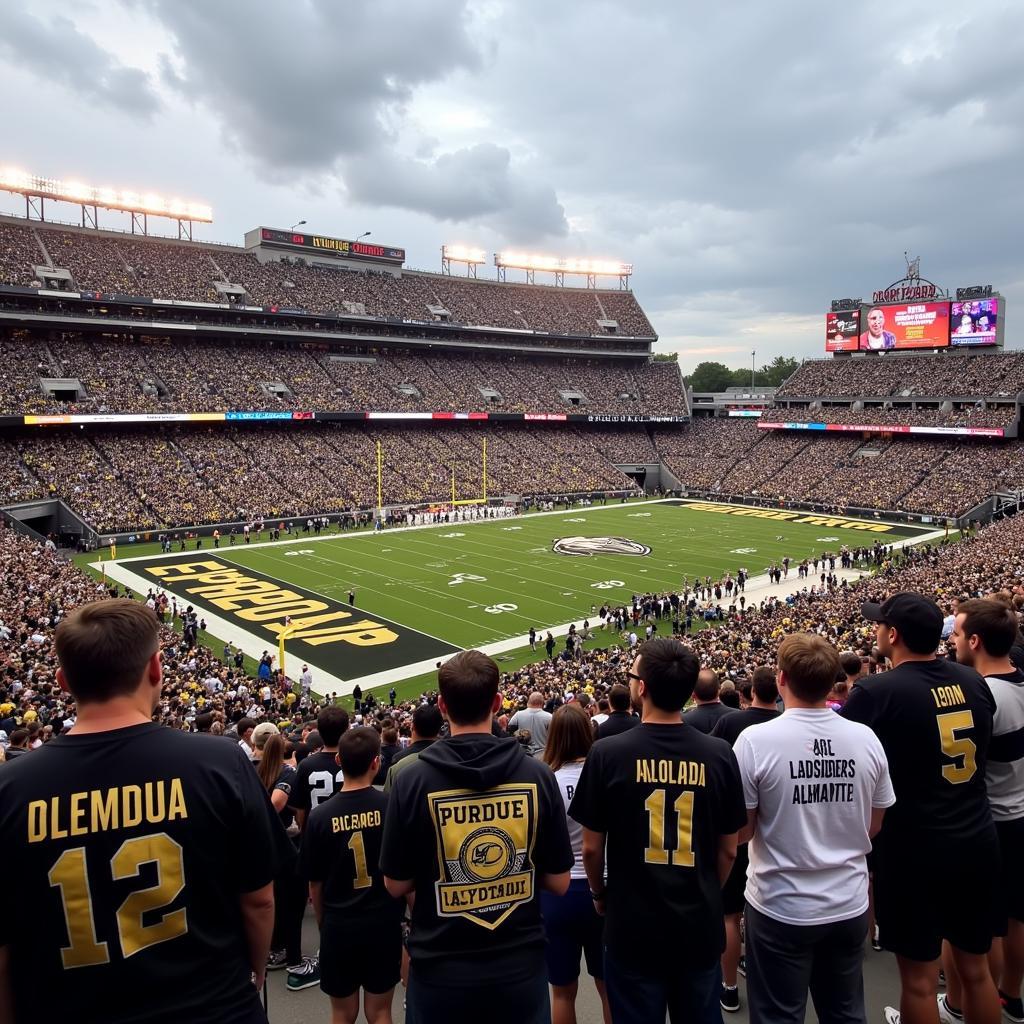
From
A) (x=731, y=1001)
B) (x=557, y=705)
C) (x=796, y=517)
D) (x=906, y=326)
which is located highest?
(x=906, y=326)

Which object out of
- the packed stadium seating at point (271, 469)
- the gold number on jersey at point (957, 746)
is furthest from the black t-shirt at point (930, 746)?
the packed stadium seating at point (271, 469)

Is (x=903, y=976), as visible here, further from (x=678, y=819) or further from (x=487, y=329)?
(x=487, y=329)

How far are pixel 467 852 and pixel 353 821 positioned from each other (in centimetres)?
137

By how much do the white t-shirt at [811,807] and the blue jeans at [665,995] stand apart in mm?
423

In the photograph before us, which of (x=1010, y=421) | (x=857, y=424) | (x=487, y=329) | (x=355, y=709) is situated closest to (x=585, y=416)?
(x=487, y=329)

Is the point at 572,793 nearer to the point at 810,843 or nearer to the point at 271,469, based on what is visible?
the point at 810,843

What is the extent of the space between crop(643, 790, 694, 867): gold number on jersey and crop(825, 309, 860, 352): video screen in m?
74.6

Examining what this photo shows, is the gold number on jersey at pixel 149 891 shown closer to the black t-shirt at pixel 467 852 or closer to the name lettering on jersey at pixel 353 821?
A: the black t-shirt at pixel 467 852

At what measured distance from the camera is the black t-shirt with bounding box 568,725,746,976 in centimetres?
316

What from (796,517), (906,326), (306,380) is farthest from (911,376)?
(306,380)

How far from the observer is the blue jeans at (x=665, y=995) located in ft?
10.5

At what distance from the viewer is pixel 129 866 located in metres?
2.27

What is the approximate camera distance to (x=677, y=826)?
124 inches

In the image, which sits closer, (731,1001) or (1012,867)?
(1012,867)
